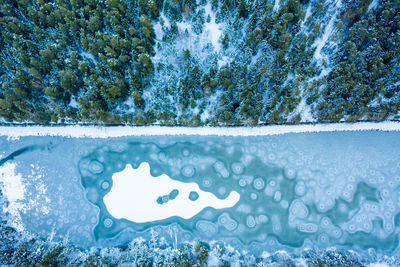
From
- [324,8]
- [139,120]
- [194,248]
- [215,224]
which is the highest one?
[324,8]

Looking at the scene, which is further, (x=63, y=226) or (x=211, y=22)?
(x=211, y=22)

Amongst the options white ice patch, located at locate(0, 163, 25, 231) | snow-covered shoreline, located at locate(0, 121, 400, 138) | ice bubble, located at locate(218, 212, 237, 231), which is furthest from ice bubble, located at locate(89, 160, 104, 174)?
ice bubble, located at locate(218, 212, 237, 231)

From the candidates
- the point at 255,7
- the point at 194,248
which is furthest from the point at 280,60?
the point at 194,248

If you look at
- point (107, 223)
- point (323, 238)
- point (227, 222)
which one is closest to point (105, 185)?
point (107, 223)

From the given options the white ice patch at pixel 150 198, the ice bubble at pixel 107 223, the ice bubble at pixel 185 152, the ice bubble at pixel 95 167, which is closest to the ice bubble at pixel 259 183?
the white ice patch at pixel 150 198

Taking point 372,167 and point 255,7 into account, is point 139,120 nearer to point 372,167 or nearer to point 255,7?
point 255,7

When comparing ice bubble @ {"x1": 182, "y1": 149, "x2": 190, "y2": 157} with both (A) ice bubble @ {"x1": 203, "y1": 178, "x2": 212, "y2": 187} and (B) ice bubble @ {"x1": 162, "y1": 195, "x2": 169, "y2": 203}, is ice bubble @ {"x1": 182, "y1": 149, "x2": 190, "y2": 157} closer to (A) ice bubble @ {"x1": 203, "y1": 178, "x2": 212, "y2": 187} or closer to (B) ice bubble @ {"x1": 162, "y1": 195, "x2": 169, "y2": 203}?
(A) ice bubble @ {"x1": 203, "y1": 178, "x2": 212, "y2": 187}

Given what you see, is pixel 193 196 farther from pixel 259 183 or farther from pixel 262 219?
pixel 262 219
